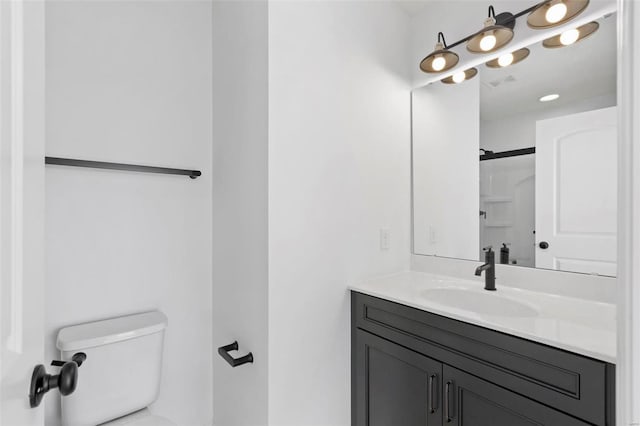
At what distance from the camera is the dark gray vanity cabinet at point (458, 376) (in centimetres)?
87

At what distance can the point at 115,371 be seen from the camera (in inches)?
49.2

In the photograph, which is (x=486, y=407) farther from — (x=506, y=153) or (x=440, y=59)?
(x=440, y=59)

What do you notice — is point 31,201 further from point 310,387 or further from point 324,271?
point 310,387

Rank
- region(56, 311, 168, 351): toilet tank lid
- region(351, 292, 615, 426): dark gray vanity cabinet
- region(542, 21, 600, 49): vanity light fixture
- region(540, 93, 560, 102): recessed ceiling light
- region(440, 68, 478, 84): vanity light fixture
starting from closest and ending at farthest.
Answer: region(351, 292, 615, 426): dark gray vanity cabinet
region(56, 311, 168, 351): toilet tank lid
region(542, 21, 600, 49): vanity light fixture
region(540, 93, 560, 102): recessed ceiling light
region(440, 68, 478, 84): vanity light fixture

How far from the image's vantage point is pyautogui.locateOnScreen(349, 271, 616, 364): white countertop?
3.00 feet

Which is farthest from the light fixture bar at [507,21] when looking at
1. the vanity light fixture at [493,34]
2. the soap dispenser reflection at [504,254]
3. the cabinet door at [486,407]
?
the cabinet door at [486,407]

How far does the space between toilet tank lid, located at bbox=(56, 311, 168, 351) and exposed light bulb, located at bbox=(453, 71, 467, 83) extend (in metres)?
1.92

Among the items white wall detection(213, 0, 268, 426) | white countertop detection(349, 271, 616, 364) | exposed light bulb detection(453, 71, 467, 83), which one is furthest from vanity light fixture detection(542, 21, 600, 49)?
white wall detection(213, 0, 268, 426)

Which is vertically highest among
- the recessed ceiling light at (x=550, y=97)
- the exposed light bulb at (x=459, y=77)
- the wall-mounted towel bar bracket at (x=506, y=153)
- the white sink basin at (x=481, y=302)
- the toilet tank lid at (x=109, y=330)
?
the exposed light bulb at (x=459, y=77)

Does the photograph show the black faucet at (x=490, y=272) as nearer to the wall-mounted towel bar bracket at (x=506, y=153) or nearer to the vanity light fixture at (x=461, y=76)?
the wall-mounted towel bar bracket at (x=506, y=153)

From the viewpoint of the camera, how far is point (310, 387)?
1364mm

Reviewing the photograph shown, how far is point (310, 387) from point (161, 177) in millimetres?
1207

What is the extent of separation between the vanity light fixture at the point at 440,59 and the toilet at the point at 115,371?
1.86 meters

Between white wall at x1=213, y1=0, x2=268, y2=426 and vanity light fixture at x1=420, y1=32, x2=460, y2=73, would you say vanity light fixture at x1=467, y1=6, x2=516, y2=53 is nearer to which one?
vanity light fixture at x1=420, y1=32, x2=460, y2=73
